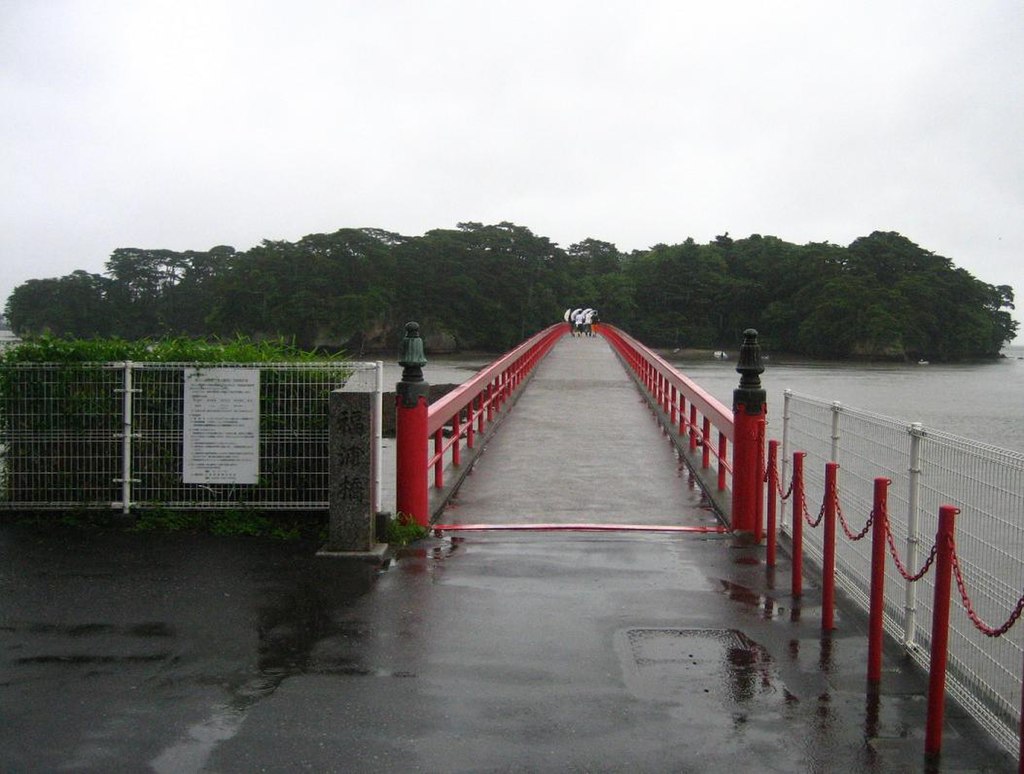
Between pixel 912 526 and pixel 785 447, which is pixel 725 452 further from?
pixel 912 526

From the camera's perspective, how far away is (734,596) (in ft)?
20.9

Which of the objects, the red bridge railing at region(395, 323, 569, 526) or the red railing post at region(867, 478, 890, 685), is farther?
the red bridge railing at region(395, 323, 569, 526)

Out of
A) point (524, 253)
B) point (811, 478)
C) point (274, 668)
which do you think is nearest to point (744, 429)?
point (811, 478)

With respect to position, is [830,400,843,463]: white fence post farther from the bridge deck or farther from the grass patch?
the grass patch

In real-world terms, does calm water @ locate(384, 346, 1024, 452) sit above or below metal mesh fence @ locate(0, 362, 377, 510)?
below

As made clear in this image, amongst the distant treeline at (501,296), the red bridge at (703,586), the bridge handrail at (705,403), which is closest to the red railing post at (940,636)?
the red bridge at (703,586)

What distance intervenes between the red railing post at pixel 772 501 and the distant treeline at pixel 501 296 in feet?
283

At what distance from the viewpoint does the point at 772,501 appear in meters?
7.34

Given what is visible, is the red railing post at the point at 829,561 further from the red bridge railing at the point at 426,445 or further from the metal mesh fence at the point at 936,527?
the red bridge railing at the point at 426,445

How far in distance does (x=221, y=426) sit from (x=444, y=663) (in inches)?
143

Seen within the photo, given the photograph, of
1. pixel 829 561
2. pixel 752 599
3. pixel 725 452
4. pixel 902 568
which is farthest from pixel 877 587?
pixel 725 452

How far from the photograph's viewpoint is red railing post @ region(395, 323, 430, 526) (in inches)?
311

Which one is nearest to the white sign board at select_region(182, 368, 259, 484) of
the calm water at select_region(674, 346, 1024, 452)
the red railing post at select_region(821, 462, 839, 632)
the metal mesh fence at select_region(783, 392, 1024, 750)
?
the metal mesh fence at select_region(783, 392, 1024, 750)

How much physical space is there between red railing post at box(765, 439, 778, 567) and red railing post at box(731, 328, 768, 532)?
436mm
